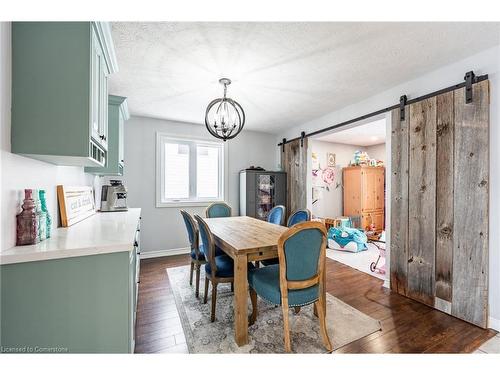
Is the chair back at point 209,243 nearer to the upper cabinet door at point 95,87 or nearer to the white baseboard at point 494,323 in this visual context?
the upper cabinet door at point 95,87

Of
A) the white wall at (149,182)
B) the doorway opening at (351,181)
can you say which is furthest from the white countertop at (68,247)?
the doorway opening at (351,181)

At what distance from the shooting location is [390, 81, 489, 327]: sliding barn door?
1.87 metres

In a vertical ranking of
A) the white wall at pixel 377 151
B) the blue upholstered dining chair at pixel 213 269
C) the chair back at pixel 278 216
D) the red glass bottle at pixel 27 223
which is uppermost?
the white wall at pixel 377 151

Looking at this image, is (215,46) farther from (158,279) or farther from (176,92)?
(158,279)

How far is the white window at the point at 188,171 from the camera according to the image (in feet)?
12.9

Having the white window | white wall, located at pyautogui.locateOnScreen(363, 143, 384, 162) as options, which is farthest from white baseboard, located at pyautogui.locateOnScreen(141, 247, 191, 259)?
white wall, located at pyautogui.locateOnScreen(363, 143, 384, 162)

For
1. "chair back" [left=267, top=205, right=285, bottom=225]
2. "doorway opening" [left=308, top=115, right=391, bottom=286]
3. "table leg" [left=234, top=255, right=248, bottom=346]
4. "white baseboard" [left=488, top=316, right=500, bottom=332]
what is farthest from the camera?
"doorway opening" [left=308, top=115, right=391, bottom=286]

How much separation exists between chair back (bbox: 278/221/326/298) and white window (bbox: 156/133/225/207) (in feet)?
9.70

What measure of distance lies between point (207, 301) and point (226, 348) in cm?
72

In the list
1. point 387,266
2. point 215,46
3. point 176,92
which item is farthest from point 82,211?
point 387,266

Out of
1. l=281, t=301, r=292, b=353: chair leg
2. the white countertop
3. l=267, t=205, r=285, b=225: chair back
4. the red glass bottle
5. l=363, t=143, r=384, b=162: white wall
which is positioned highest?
l=363, t=143, r=384, b=162: white wall

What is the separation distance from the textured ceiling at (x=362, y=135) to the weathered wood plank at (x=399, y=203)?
1618 millimetres

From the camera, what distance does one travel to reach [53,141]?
1.18 m

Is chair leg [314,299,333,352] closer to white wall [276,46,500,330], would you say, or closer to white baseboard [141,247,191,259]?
white wall [276,46,500,330]
